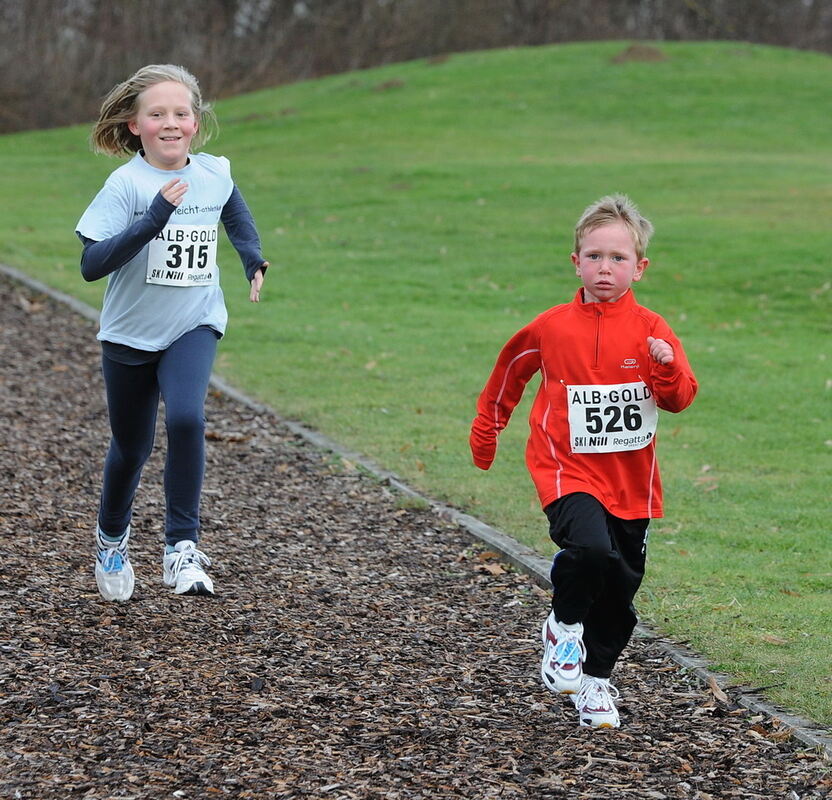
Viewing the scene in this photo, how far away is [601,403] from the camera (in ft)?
13.5

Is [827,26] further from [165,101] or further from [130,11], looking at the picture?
[165,101]

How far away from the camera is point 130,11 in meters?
37.2

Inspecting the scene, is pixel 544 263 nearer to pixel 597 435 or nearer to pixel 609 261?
pixel 609 261

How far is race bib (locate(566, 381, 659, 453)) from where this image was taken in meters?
4.11

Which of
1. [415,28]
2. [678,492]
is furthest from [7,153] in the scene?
[678,492]

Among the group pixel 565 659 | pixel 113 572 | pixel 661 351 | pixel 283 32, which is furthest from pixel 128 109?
pixel 283 32

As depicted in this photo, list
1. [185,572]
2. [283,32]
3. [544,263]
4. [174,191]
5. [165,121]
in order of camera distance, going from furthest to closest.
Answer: [283,32] → [544,263] → [185,572] → [165,121] → [174,191]

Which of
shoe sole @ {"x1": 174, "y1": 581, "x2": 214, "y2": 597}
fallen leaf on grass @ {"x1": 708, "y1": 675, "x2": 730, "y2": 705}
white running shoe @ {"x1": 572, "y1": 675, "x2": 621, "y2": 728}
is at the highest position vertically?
white running shoe @ {"x1": 572, "y1": 675, "x2": 621, "y2": 728}

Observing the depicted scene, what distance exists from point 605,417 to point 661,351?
11.6 inches

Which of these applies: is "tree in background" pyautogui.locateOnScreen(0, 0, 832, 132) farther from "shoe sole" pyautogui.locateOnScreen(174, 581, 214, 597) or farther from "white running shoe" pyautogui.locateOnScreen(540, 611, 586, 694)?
"white running shoe" pyautogui.locateOnScreen(540, 611, 586, 694)

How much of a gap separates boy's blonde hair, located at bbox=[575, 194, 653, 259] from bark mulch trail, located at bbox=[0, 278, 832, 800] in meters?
1.56

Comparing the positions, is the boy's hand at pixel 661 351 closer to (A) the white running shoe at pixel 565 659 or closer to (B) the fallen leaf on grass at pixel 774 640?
(A) the white running shoe at pixel 565 659

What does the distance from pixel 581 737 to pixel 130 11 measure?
36290 millimetres

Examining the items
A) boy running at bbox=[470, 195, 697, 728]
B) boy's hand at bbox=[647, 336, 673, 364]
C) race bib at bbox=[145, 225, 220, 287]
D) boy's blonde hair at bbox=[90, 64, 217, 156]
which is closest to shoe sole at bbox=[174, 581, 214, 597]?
race bib at bbox=[145, 225, 220, 287]
